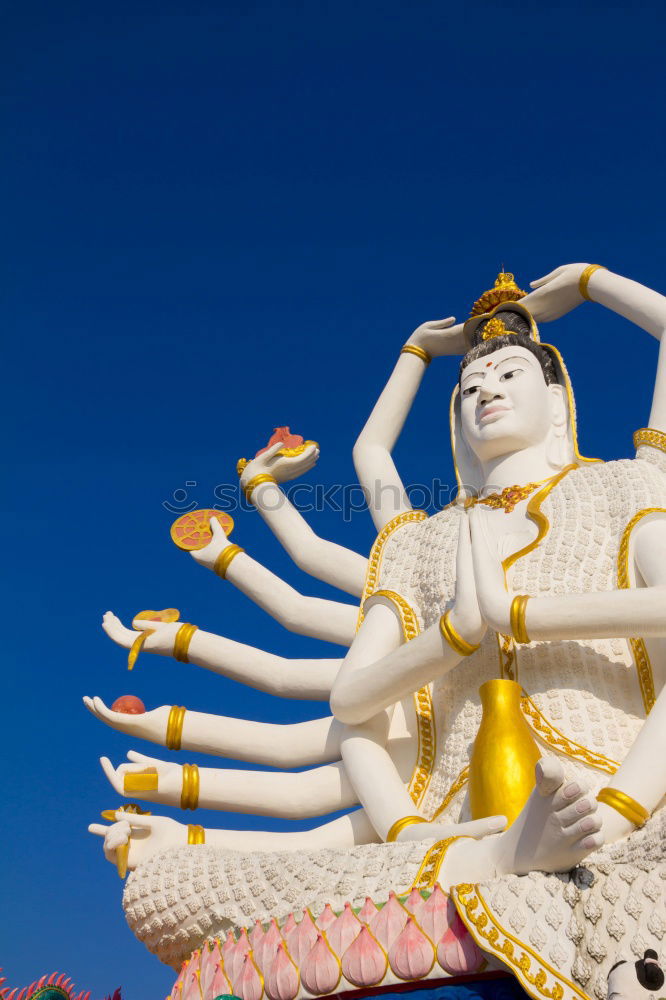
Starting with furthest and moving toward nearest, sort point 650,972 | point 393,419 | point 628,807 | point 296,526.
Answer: point 393,419 → point 296,526 → point 628,807 → point 650,972

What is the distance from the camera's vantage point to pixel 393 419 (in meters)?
7.85

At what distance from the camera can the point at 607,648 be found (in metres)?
5.72

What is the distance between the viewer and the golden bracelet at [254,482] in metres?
7.66

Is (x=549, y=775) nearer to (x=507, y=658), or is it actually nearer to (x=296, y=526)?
(x=507, y=658)

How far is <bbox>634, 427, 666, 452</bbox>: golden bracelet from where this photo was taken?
6.56 metres

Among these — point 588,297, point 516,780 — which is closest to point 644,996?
point 516,780

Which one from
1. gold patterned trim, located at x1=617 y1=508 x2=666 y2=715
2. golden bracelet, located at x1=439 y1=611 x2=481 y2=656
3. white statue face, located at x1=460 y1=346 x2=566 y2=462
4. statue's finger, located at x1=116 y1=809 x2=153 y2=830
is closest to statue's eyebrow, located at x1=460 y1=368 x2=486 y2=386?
white statue face, located at x1=460 y1=346 x2=566 y2=462

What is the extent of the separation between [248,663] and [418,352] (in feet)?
8.65

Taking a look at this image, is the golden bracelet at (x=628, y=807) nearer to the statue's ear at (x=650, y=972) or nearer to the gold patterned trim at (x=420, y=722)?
the statue's ear at (x=650, y=972)

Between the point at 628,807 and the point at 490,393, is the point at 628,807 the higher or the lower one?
the lower one

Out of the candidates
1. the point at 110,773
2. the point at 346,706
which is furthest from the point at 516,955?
the point at 110,773

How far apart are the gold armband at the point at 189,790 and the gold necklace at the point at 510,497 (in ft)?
7.58

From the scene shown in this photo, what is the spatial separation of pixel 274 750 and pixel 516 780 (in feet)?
6.33

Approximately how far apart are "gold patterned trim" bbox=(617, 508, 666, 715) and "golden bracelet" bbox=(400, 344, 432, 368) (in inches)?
99.3
